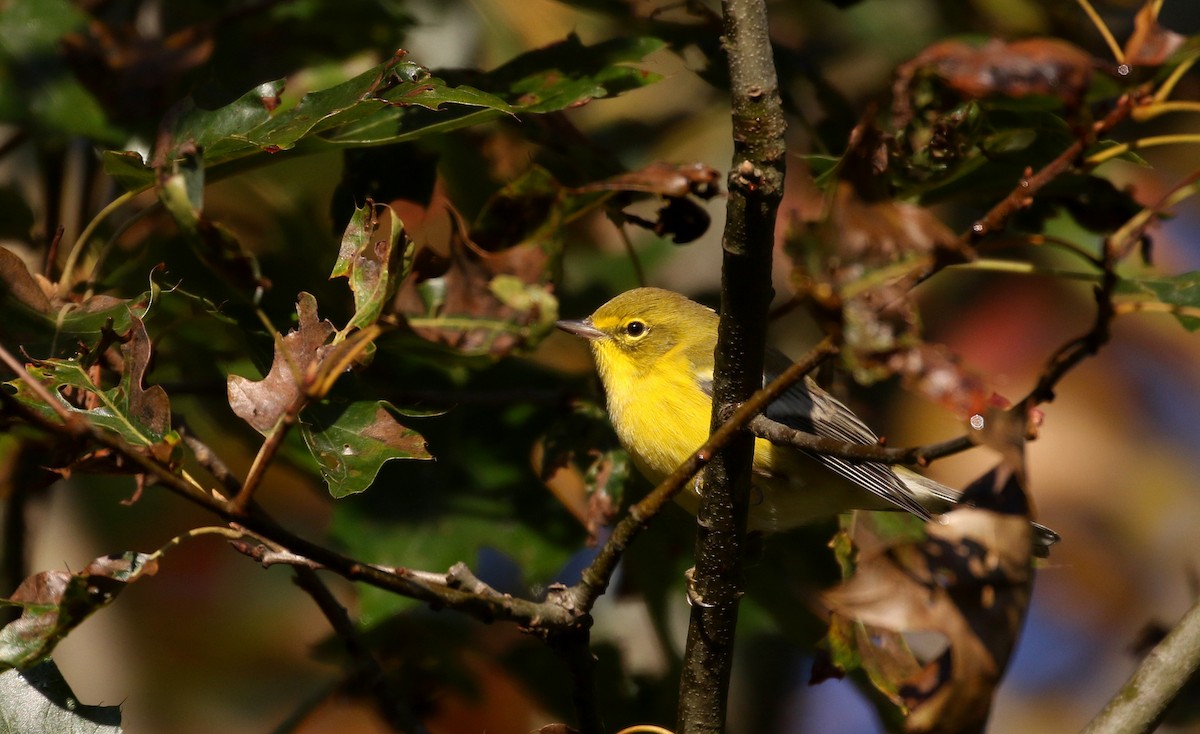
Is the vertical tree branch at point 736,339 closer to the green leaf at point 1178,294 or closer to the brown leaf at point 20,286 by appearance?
the green leaf at point 1178,294

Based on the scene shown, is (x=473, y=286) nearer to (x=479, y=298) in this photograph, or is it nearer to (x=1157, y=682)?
(x=479, y=298)

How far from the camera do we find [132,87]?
3.09m

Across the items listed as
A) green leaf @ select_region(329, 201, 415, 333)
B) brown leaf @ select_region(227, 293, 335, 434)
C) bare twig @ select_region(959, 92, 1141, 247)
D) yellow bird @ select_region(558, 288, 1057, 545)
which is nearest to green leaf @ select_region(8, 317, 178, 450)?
brown leaf @ select_region(227, 293, 335, 434)

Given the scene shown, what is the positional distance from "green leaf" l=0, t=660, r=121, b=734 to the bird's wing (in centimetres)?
194

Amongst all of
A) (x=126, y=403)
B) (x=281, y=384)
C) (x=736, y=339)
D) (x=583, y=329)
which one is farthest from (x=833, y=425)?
(x=126, y=403)

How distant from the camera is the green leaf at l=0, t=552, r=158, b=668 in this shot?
5.91ft

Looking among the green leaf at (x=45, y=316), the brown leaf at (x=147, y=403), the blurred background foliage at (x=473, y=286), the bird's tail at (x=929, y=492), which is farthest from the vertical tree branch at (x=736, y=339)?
the bird's tail at (x=929, y=492)

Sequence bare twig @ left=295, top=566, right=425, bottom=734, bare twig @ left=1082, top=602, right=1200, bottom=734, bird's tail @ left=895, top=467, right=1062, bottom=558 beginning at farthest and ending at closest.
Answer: bird's tail @ left=895, top=467, right=1062, bottom=558 → bare twig @ left=295, top=566, right=425, bottom=734 → bare twig @ left=1082, top=602, right=1200, bottom=734

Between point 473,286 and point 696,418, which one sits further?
point 696,418

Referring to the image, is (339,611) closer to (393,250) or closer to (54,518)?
(393,250)

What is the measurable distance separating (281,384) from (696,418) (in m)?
1.97

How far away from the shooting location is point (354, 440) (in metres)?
2.18

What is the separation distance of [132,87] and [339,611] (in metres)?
1.49

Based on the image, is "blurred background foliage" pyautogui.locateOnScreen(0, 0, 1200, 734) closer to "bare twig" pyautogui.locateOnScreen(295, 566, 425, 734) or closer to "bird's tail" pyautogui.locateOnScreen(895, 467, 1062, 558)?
"bare twig" pyautogui.locateOnScreen(295, 566, 425, 734)
